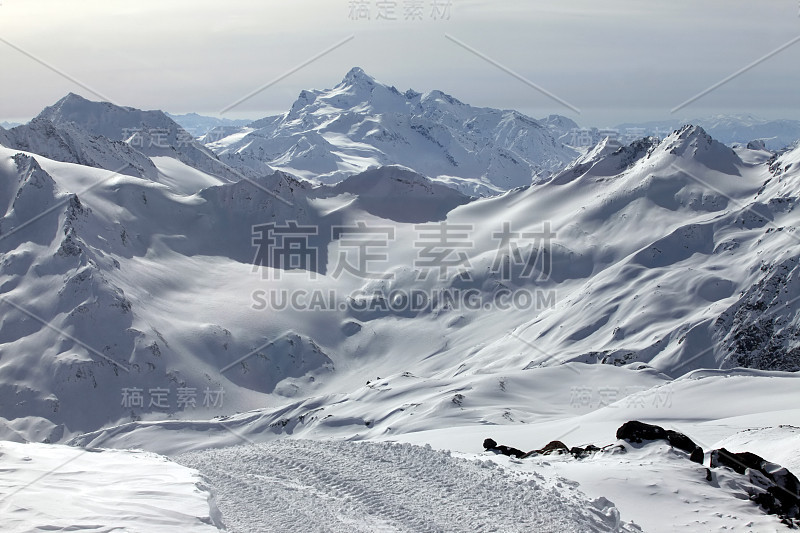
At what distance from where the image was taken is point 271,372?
156m

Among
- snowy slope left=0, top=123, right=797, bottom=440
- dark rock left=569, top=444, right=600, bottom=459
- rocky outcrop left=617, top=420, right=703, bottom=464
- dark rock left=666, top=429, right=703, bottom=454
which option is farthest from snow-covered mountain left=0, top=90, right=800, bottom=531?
dark rock left=666, top=429, right=703, bottom=454

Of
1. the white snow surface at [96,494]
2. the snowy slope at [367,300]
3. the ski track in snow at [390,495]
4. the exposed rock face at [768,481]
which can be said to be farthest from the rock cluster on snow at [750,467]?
the snowy slope at [367,300]

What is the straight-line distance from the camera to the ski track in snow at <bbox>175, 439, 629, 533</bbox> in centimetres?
2362

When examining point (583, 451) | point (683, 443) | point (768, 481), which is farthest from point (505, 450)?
point (768, 481)

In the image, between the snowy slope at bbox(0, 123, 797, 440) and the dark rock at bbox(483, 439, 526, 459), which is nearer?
the dark rock at bbox(483, 439, 526, 459)

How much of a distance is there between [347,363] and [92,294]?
174 ft

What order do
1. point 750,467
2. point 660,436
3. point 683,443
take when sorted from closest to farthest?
point 750,467, point 683,443, point 660,436

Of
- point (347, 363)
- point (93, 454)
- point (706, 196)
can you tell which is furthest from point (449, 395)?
point (706, 196)

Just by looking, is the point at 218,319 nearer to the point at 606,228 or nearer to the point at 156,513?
the point at 606,228

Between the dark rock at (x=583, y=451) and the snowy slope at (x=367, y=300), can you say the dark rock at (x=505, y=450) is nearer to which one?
the dark rock at (x=583, y=451)

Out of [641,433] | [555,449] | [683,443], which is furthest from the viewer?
[555,449]

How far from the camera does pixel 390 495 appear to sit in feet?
86.1

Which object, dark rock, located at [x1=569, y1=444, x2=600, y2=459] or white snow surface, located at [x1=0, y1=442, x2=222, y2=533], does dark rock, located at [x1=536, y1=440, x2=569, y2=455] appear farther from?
white snow surface, located at [x1=0, y1=442, x2=222, y2=533]

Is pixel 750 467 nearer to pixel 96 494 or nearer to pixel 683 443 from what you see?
pixel 683 443
